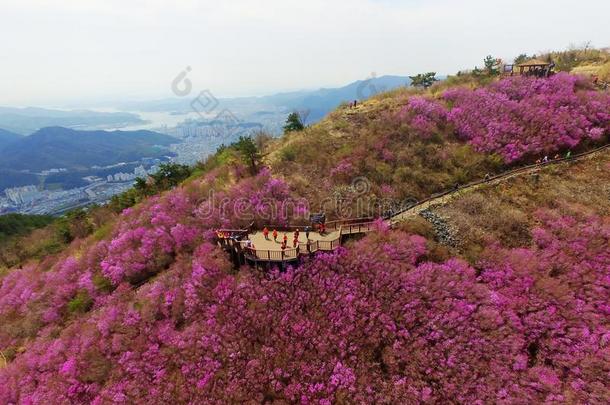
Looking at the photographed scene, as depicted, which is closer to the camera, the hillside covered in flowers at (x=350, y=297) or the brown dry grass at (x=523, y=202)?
the hillside covered in flowers at (x=350, y=297)

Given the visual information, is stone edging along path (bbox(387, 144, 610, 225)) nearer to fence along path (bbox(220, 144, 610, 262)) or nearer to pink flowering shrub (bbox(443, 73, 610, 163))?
fence along path (bbox(220, 144, 610, 262))

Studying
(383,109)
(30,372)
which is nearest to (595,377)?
(383,109)

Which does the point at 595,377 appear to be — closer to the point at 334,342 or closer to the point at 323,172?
the point at 334,342

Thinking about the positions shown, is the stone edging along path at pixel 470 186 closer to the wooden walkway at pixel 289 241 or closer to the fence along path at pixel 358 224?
the fence along path at pixel 358 224

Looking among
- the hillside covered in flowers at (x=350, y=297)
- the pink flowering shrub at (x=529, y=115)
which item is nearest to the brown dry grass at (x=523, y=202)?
the hillside covered in flowers at (x=350, y=297)

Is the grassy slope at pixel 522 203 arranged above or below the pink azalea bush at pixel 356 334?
above

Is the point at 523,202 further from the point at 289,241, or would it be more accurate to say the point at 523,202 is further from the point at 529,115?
the point at 289,241
